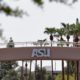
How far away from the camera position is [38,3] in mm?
1929

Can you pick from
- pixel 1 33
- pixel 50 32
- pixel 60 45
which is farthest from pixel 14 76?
pixel 1 33

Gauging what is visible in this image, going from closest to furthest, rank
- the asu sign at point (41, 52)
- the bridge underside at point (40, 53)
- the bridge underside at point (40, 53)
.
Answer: the asu sign at point (41, 52)
the bridge underside at point (40, 53)
the bridge underside at point (40, 53)

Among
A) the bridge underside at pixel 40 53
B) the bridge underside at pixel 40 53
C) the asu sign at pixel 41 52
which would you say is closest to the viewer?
the asu sign at pixel 41 52

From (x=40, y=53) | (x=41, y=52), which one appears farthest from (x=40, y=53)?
(x=41, y=52)

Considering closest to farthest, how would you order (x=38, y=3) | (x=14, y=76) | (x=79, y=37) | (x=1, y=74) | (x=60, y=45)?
(x=38, y=3) < (x=60, y=45) < (x=79, y=37) < (x=1, y=74) < (x=14, y=76)

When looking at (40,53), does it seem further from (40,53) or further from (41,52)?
(41,52)

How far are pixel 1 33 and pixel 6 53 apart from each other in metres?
23.8

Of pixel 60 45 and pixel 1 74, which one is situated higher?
pixel 60 45

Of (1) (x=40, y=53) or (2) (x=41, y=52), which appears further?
(2) (x=41, y=52)

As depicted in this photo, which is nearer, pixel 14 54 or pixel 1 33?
pixel 1 33

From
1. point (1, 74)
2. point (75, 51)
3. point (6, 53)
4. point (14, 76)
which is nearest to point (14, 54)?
point (6, 53)

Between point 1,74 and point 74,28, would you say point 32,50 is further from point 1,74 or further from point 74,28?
point 1,74

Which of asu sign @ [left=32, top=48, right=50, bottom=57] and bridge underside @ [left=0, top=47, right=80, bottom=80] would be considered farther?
bridge underside @ [left=0, top=47, right=80, bottom=80]

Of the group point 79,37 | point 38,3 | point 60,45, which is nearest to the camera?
point 38,3
